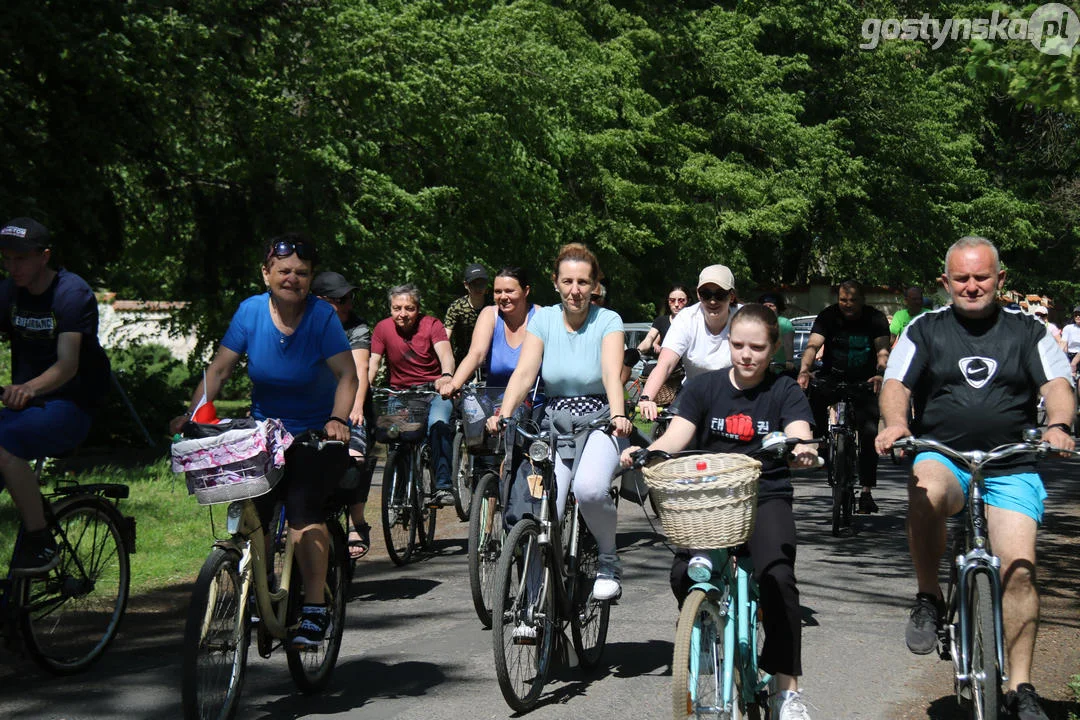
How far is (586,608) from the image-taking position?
6.43m

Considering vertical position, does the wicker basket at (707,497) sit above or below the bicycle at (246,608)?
above

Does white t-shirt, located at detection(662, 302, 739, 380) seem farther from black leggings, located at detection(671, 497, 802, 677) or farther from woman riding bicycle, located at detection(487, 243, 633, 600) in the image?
black leggings, located at detection(671, 497, 802, 677)

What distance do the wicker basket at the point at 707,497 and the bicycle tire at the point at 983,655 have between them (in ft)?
3.49

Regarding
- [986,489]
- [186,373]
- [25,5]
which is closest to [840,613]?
[986,489]

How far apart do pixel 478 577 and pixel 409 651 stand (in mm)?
682

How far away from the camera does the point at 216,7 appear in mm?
16219

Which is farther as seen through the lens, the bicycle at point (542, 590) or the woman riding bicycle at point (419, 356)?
the woman riding bicycle at point (419, 356)

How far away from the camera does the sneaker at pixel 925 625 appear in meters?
5.33

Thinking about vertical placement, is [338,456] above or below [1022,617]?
above

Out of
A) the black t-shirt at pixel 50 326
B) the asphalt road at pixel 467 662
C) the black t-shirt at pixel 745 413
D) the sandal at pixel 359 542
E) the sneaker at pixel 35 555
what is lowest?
the asphalt road at pixel 467 662

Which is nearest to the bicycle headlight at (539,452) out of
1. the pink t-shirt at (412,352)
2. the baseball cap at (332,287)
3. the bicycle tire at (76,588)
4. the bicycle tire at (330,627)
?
the bicycle tire at (330,627)

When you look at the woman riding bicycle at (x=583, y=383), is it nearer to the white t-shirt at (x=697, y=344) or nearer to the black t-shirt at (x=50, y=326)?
the white t-shirt at (x=697, y=344)

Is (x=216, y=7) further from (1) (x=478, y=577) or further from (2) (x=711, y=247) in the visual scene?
(2) (x=711, y=247)

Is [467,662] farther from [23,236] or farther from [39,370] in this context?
[23,236]
